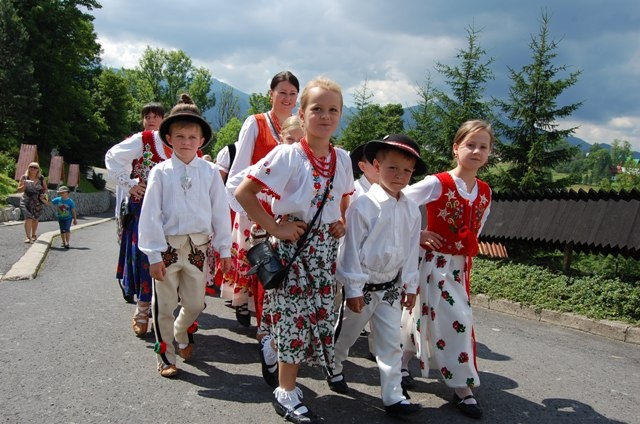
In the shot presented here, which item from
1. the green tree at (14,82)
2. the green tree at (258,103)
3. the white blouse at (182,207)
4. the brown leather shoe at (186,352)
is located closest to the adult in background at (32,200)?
the brown leather shoe at (186,352)

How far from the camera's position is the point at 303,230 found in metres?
3.24

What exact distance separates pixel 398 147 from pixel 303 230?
34.9 inches

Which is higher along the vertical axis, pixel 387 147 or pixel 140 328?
pixel 387 147

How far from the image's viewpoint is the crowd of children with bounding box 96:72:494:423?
3273 mm

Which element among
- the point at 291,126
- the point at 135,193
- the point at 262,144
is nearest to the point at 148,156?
the point at 135,193

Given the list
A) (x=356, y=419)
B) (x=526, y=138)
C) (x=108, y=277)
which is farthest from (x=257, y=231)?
(x=526, y=138)

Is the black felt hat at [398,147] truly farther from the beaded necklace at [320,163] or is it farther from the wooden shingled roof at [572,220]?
the wooden shingled roof at [572,220]

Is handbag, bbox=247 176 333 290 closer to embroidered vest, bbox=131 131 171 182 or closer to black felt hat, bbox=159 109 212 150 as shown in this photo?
black felt hat, bbox=159 109 212 150

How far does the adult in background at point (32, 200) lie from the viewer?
11.8 metres

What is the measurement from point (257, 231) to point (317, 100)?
1.59 metres

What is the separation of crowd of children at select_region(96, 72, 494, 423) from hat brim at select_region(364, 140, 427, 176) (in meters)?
0.01

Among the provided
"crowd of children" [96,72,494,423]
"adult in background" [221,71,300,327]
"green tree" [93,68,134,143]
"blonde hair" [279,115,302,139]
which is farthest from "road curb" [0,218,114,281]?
"green tree" [93,68,134,143]

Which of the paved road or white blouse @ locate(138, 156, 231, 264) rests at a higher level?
white blouse @ locate(138, 156, 231, 264)

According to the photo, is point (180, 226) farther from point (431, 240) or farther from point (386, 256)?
point (431, 240)
